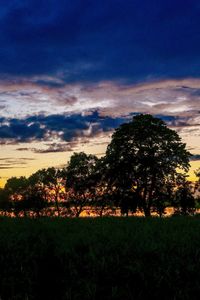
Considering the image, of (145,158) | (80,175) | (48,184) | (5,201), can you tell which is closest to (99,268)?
(145,158)

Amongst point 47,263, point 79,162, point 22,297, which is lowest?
point 22,297

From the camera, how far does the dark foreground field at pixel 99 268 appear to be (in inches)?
205

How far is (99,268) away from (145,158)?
119 ft

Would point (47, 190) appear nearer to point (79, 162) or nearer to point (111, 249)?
point (79, 162)

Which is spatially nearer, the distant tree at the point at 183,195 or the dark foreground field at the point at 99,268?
the dark foreground field at the point at 99,268

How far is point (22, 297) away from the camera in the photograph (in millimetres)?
5273

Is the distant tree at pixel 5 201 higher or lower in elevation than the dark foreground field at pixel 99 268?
higher

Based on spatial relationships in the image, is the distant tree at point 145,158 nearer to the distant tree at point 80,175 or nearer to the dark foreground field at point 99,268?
the distant tree at point 80,175

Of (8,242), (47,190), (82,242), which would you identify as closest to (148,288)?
(82,242)

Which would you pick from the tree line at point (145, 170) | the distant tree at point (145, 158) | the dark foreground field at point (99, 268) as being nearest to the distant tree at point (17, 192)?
the tree line at point (145, 170)

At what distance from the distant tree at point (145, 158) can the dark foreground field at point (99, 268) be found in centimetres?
3487

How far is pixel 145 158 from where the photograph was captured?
41.2 meters

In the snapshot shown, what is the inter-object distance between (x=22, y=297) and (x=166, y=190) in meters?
38.5

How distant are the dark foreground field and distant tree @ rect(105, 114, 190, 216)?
114 feet
